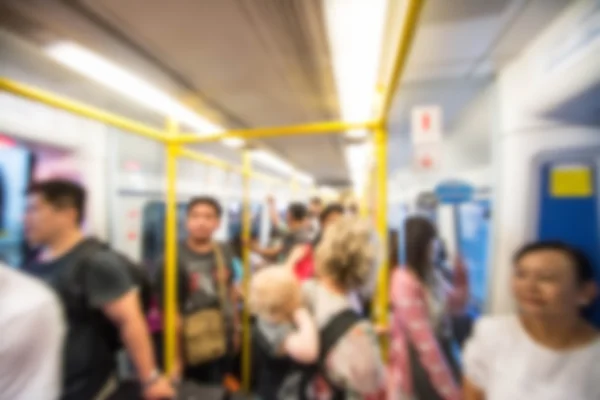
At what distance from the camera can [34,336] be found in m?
1.09

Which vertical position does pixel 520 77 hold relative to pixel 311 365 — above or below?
above

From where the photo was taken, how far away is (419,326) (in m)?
1.40

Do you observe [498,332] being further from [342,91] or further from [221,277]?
[342,91]

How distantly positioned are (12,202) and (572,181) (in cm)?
224

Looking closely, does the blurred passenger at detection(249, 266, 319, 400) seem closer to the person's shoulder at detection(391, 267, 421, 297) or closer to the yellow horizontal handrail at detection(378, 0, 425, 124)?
the person's shoulder at detection(391, 267, 421, 297)

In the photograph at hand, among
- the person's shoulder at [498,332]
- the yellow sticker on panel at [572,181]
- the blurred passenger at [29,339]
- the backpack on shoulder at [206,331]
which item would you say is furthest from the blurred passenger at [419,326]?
the blurred passenger at [29,339]

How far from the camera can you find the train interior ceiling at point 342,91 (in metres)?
0.57

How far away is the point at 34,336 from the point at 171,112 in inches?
56.2

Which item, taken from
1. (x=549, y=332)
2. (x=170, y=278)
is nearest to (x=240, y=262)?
(x=170, y=278)

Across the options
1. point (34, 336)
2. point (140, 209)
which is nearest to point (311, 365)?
point (34, 336)

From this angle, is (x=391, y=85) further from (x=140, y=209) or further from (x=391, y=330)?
(x=140, y=209)

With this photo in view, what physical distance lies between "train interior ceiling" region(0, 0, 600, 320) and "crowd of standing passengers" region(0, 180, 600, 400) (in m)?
0.10

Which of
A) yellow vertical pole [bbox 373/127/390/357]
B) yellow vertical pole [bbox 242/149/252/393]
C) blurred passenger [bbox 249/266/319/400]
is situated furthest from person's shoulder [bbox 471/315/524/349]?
yellow vertical pole [bbox 242/149/252/393]

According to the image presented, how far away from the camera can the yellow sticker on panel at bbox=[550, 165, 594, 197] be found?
54 cm
